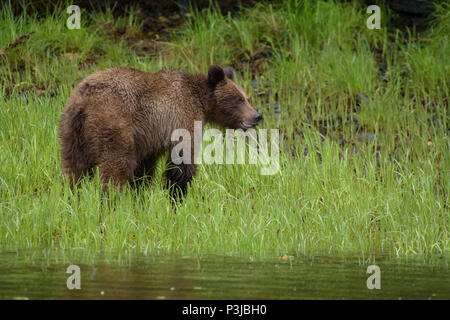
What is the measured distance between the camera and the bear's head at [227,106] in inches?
330

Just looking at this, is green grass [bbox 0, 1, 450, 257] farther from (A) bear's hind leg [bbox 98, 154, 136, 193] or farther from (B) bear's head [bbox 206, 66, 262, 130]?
(B) bear's head [bbox 206, 66, 262, 130]

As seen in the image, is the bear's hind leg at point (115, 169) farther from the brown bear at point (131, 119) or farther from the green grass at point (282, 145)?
the green grass at point (282, 145)

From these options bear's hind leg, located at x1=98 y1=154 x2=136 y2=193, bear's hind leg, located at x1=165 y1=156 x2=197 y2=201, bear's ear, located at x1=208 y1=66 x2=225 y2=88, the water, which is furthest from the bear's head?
the water

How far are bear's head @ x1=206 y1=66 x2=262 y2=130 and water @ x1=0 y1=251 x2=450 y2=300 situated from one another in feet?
9.78

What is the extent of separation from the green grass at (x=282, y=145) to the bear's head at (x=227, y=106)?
592mm

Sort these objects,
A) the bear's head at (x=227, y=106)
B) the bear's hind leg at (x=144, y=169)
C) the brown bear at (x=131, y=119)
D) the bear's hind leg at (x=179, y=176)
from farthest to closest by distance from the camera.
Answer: the bear's head at (x=227, y=106) < the bear's hind leg at (x=144, y=169) < the bear's hind leg at (x=179, y=176) < the brown bear at (x=131, y=119)

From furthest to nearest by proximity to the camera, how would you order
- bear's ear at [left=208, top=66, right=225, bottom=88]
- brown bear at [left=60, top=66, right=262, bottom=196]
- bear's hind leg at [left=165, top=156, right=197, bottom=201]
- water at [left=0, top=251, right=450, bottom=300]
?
bear's ear at [left=208, top=66, right=225, bottom=88] → bear's hind leg at [left=165, top=156, right=197, bottom=201] → brown bear at [left=60, top=66, right=262, bottom=196] → water at [left=0, top=251, right=450, bottom=300]

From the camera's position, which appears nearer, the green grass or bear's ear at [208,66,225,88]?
the green grass

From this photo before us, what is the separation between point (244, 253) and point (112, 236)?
1.17m

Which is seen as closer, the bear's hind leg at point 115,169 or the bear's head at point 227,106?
the bear's hind leg at point 115,169

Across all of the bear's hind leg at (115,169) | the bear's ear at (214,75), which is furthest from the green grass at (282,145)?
the bear's ear at (214,75)

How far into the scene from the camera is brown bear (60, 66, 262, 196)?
7.18 meters

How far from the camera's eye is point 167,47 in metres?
12.8

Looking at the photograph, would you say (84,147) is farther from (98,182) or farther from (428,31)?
(428,31)
